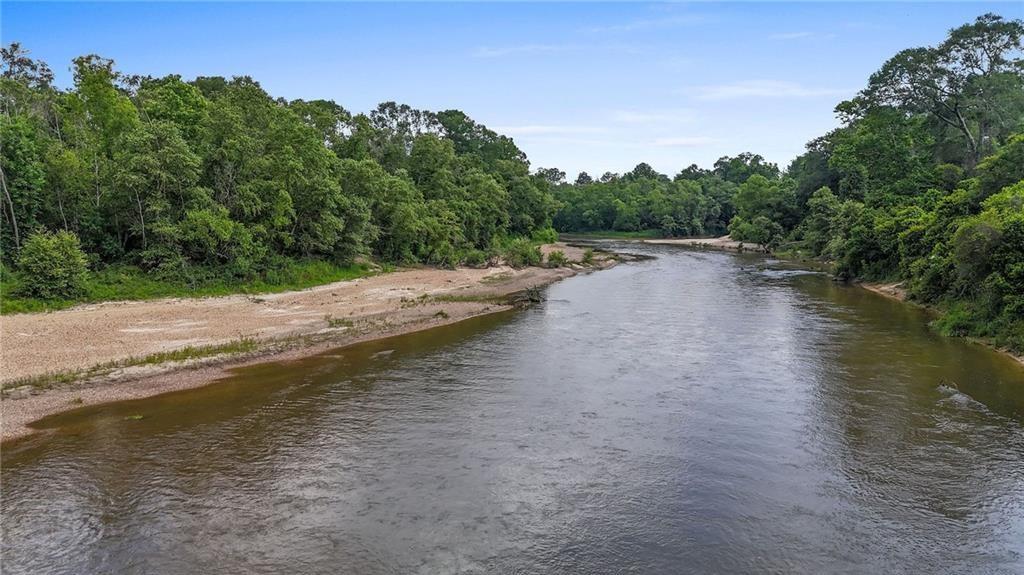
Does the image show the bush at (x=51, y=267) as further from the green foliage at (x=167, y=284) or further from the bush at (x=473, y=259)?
the bush at (x=473, y=259)

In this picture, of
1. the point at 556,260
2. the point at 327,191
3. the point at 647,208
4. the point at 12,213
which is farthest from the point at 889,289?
the point at 647,208

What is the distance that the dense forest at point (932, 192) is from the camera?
29.6 metres

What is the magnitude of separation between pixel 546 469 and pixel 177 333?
69.8ft

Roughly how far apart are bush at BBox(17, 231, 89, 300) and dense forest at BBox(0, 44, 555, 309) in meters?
0.07

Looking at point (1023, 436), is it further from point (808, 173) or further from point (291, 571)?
point (808, 173)

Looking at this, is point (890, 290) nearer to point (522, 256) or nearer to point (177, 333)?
point (522, 256)

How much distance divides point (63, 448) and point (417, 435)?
10.4 meters

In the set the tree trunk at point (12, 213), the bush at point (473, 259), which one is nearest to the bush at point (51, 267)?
the tree trunk at point (12, 213)

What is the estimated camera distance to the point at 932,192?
51.6 m

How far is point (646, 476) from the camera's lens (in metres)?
16.0

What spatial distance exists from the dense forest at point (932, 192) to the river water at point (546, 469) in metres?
5.12

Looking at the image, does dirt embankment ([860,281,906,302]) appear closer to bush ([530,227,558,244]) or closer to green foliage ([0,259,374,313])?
green foliage ([0,259,374,313])

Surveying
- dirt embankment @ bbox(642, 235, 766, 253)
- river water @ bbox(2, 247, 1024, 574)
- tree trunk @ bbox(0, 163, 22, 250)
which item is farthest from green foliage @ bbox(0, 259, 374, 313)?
dirt embankment @ bbox(642, 235, 766, 253)

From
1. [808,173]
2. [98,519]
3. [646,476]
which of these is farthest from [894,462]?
[808,173]
